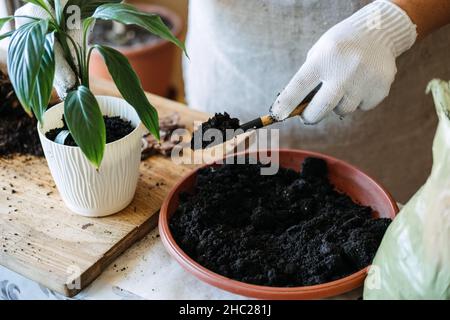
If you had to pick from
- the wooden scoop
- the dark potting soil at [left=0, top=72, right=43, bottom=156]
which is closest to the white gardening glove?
the wooden scoop

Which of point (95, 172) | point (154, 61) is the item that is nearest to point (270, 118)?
point (95, 172)

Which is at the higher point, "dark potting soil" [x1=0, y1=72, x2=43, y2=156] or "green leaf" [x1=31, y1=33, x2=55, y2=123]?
"green leaf" [x1=31, y1=33, x2=55, y2=123]

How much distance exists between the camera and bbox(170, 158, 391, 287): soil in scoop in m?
0.86

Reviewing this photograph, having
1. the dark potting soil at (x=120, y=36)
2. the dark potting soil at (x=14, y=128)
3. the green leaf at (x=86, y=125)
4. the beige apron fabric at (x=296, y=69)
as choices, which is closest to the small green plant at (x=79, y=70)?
the green leaf at (x=86, y=125)

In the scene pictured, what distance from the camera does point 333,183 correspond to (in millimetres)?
1079

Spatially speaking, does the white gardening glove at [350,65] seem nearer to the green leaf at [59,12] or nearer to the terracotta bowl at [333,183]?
the terracotta bowl at [333,183]

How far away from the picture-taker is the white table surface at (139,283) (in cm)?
87

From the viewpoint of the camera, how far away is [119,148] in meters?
0.94

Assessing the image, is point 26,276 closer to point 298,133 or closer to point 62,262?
point 62,262

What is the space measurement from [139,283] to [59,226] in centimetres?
19

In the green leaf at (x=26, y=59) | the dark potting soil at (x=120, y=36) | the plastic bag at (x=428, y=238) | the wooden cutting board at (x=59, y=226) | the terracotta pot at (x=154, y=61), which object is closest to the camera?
the plastic bag at (x=428, y=238)

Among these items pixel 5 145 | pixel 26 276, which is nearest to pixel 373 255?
pixel 26 276

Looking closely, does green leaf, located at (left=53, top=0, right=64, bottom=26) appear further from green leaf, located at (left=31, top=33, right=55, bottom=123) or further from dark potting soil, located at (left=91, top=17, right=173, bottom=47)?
dark potting soil, located at (left=91, top=17, right=173, bottom=47)

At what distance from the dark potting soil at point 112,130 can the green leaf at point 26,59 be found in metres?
0.17
